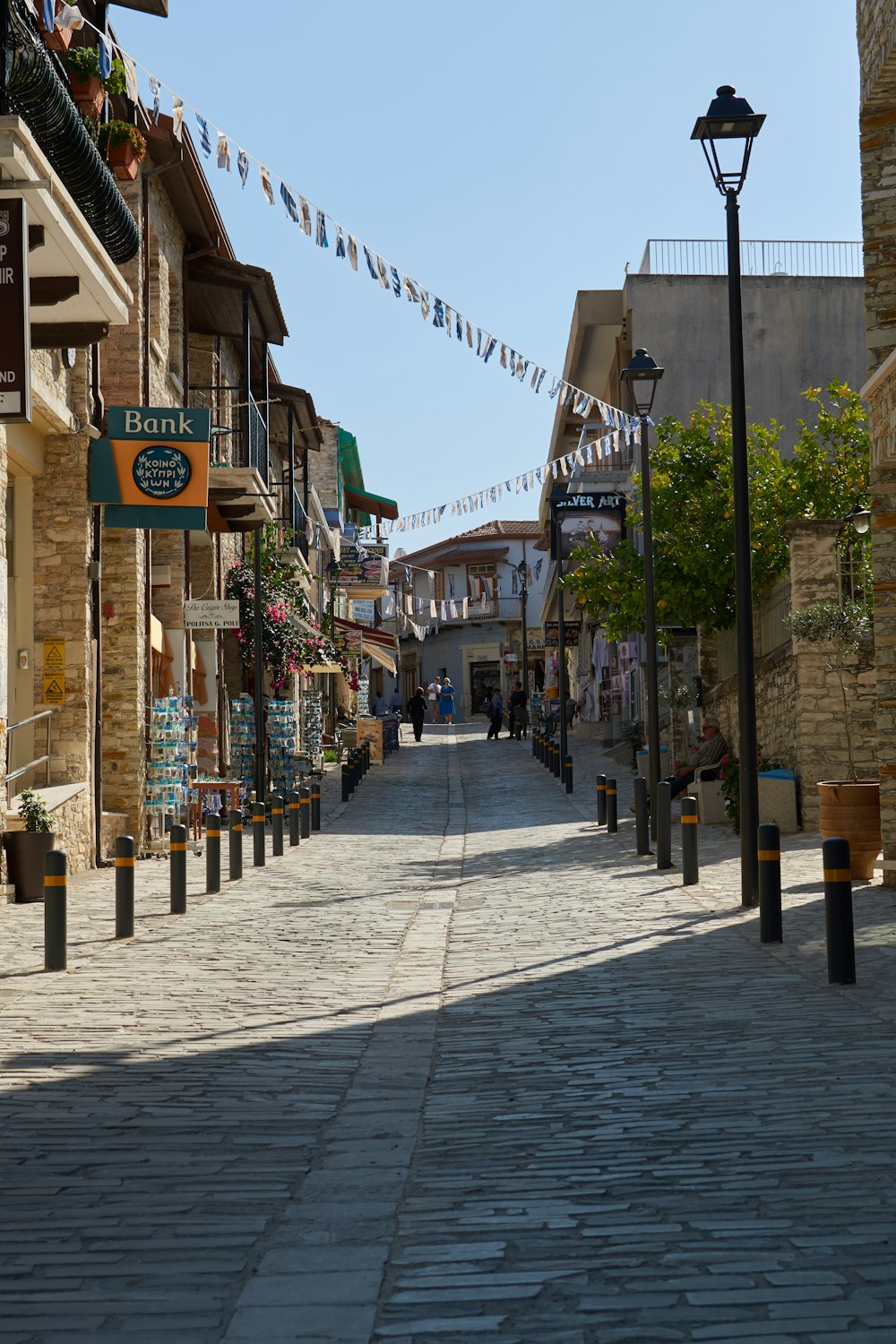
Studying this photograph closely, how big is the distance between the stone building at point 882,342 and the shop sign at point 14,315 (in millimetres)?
6379

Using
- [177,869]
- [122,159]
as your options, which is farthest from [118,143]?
[177,869]

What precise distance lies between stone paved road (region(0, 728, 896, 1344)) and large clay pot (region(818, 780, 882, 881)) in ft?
6.38

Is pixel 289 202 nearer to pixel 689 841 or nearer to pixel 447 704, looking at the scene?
pixel 689 841

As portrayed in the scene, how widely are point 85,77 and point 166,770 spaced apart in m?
8.11

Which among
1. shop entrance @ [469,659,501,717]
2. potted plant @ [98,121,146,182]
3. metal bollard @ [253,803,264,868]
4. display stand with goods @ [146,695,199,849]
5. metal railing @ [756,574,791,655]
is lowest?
metal bollard @ [253,803,264,868]

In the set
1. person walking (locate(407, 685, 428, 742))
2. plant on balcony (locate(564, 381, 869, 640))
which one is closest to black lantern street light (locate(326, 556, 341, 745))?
person walking (locate(407, 685, 428, 742))

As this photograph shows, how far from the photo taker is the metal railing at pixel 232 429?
79.4 feet

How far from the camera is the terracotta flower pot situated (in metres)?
14.7

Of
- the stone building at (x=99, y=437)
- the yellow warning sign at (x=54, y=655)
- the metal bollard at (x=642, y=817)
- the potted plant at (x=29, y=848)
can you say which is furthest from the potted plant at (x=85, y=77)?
the metal bollard at (x=642, y=817)

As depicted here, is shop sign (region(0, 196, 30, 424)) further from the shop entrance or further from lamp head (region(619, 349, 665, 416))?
the shop entrance

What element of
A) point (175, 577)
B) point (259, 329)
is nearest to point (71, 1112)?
point (175, 577)

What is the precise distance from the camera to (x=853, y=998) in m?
7.41

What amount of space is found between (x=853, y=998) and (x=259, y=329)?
2101 cm

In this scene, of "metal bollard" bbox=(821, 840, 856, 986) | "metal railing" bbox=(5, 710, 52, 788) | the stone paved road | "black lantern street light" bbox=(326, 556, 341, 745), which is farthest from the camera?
"black lantern street light" bbox=(326, 556, 341, 745)
